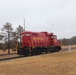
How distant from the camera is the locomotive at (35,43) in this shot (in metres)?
40.8

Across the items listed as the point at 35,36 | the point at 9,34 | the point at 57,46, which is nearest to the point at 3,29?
the point at 9,34

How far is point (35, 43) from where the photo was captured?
142 feet

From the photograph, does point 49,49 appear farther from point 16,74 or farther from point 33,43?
point 16,74

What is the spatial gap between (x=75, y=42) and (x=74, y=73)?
13318cm

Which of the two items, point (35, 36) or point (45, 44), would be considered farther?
point (45, 44)

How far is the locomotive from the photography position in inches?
1607

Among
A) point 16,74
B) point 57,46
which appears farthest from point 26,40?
point 16,74

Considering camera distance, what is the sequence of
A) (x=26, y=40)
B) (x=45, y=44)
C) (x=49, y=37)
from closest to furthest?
(x=26, y=40) → (x=45, y=44) → (x=49, y=37)

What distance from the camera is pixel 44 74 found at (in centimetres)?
1730

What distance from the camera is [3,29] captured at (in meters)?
60.5

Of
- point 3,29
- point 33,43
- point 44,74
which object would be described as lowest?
point 44,74

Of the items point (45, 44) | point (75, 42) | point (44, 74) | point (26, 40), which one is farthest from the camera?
point (75, 42)

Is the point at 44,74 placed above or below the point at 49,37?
below

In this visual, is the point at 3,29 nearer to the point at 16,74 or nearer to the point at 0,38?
the point at 0,38
